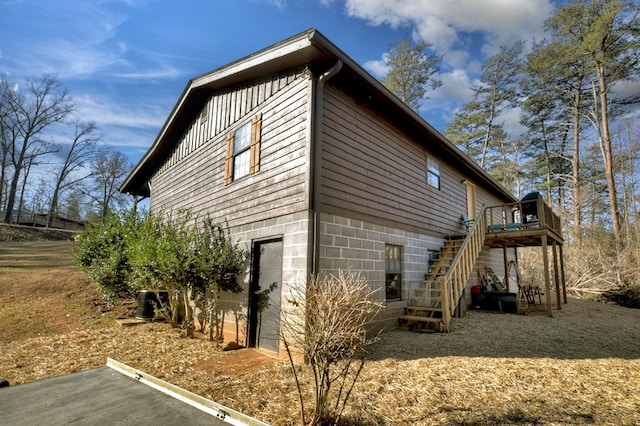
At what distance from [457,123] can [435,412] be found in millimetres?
23880

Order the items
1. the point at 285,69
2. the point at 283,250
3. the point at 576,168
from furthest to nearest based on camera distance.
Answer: the point at 576,168, the point at 285,69, the point at 283,250

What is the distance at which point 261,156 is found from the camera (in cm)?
636

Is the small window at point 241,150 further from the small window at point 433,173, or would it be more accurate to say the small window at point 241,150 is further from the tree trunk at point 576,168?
the tree trunk at point 576,168

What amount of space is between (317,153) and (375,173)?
1.97 m

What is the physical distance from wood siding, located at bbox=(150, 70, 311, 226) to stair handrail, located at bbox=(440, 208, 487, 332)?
12.1 feet

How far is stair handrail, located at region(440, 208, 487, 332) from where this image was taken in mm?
6348

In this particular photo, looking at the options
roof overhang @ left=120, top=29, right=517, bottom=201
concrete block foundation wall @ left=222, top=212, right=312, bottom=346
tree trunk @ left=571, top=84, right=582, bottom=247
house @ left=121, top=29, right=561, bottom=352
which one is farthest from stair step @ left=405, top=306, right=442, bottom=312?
tree trunk @ left=571, top=84, right=582, bottom=247

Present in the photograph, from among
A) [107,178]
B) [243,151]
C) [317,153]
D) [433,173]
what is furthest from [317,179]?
[107,178]

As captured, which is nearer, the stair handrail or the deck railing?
the stair handrail

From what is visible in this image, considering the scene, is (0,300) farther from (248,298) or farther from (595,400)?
(595,400)

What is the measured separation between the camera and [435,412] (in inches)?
114

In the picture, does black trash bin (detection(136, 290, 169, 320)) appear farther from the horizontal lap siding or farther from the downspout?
the horizontal lap siding

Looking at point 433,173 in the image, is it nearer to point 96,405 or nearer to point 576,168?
point 96,405

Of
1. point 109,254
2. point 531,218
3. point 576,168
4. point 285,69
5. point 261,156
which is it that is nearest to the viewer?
point 285,69
